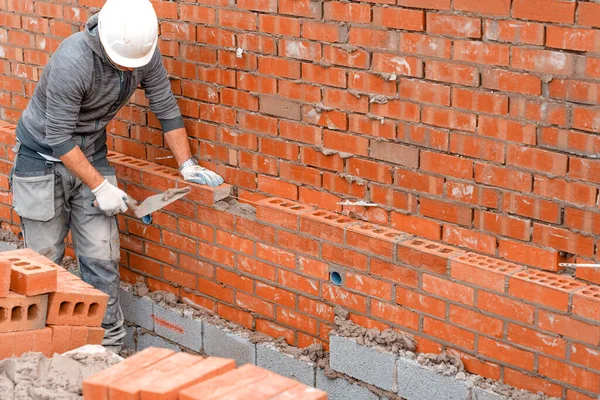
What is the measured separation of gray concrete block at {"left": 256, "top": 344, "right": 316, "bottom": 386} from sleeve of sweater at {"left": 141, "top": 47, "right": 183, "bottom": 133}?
130cm

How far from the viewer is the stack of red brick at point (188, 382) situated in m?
3.34

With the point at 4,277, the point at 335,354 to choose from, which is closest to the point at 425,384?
the point at 335,354

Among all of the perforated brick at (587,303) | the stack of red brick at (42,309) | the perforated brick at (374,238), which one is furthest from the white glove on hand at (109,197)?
the perforated brick at (587,303)

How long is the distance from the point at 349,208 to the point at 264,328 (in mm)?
912

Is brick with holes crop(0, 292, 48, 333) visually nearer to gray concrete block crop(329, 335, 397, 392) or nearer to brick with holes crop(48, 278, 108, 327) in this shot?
brick with holes crop(48, 278, 108, 327)

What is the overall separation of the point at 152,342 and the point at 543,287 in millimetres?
2659

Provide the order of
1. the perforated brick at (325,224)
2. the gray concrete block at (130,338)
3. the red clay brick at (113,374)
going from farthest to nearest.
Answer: the gray concrete block at (130,338)
the perforated brick at (325,224)
the red clay brick at (113,374)

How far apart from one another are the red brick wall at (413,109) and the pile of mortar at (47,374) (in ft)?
4.70

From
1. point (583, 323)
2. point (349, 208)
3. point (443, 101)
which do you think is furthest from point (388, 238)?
point (583, 323)

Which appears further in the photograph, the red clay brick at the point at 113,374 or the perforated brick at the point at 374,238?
the perforated brick at the point at 374,238

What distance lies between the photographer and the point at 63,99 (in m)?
4.95

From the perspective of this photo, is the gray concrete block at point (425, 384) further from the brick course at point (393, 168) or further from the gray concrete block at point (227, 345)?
the gray concrete block at point (227, 345)

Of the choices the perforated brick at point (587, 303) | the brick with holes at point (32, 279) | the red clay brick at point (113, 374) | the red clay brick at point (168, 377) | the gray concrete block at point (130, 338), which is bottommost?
the gray concrete block at point (130, 338)

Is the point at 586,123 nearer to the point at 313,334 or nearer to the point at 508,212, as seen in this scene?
the point at 508,212
